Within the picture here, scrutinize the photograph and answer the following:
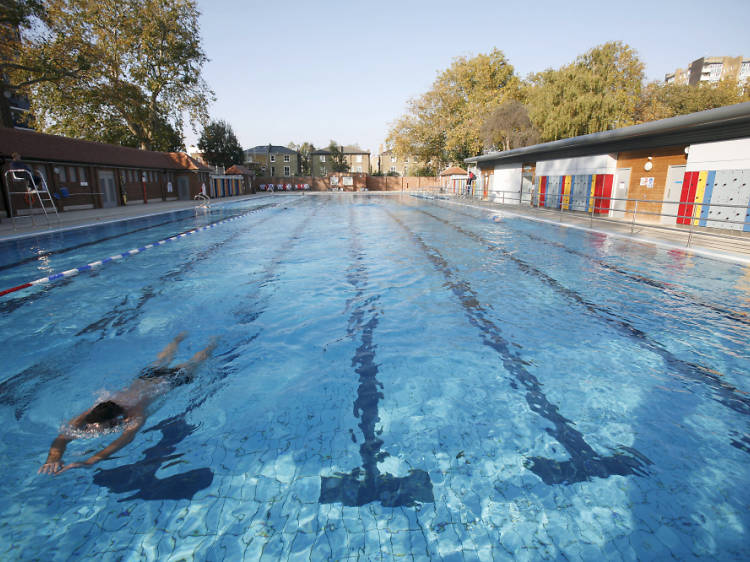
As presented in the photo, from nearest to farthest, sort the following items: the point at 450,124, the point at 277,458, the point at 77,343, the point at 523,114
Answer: the point at 277,458, the point at 77,343, the point at 523,114, the point at 450,124

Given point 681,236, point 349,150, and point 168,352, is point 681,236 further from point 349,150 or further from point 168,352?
point 349,150

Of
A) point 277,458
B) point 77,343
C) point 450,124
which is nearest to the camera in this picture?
point 277,458

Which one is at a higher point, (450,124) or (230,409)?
(450,124)

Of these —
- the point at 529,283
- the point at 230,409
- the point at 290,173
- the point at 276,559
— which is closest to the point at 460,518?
the point at 276,559

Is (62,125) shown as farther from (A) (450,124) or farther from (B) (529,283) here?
(A) (450,124)

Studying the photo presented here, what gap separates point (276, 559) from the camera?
2.33 m

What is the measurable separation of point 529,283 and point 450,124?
47.1 m

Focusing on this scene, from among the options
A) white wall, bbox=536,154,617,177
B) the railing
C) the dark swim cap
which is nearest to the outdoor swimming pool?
the dark swim cap

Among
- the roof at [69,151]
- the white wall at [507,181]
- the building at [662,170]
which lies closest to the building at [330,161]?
the white wall at [507,181]

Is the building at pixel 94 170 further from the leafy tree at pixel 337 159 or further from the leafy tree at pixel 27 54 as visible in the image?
the leafy tree at pixel 337 159

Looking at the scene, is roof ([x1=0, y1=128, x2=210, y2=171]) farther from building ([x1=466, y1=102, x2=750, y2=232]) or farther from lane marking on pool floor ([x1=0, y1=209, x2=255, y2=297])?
building ([x1=466, y1=102, x2=750, y2=232])

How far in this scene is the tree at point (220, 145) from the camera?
49.0 meters

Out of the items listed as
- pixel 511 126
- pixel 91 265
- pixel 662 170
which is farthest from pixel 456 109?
pixel 91 265

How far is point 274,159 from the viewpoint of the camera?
6981 centimetres
